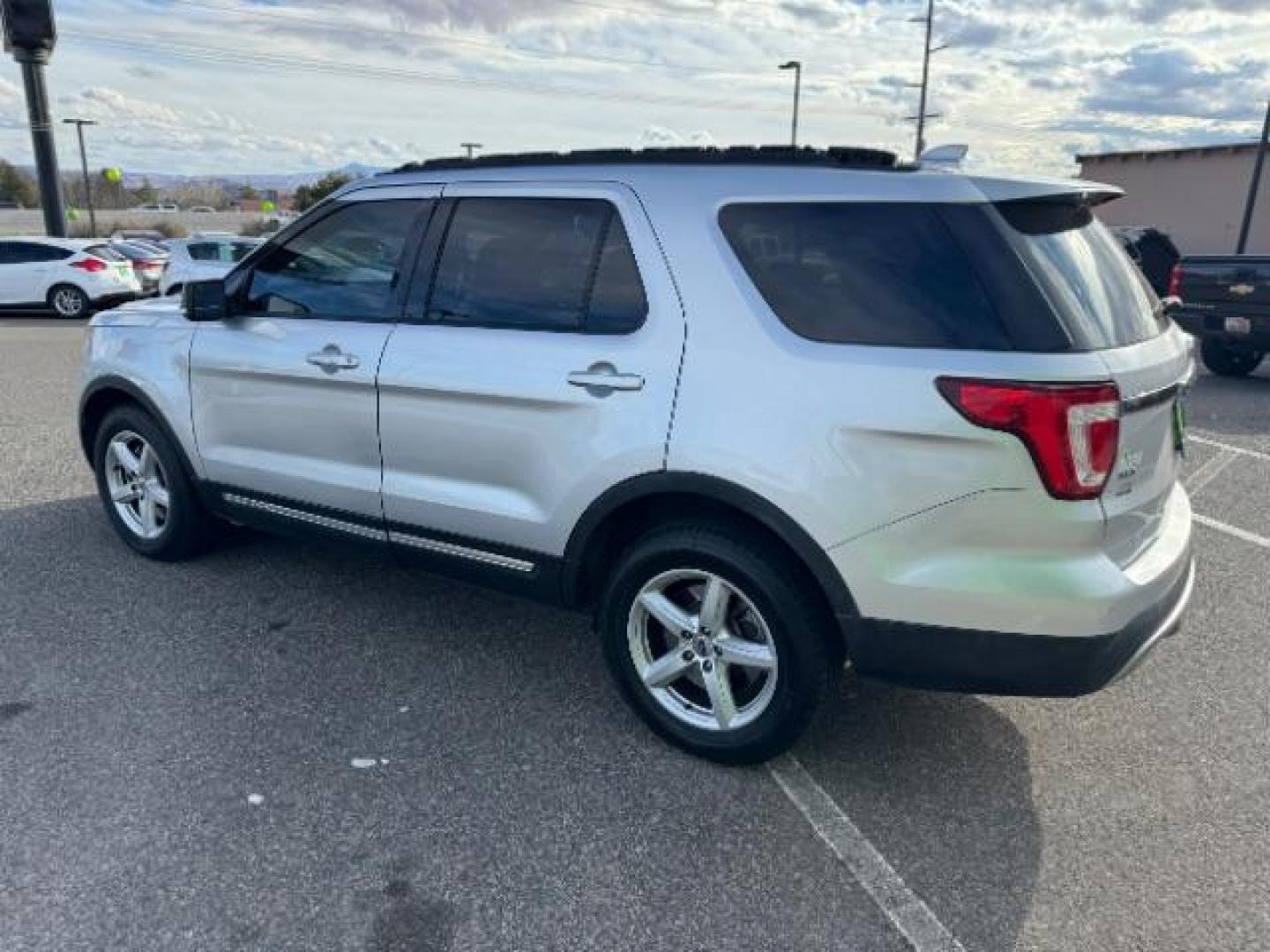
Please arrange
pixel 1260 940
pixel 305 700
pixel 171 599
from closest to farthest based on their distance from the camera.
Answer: pixel 1260 940 → pixel 305 700 → pixel 171 599

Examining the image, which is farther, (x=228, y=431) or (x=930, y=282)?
(x=228, y=431)

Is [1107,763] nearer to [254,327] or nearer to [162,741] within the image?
[162,741]

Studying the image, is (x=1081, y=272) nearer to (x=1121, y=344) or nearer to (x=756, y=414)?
(x=1121, y=344)

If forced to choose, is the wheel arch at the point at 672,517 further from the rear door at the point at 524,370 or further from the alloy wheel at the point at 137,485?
the alloy wheel at the point at 137,485

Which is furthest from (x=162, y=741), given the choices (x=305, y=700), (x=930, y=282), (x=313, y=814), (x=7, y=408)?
(x=7, y=408)

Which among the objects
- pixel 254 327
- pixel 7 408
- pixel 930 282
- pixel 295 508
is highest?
pixel 930 282

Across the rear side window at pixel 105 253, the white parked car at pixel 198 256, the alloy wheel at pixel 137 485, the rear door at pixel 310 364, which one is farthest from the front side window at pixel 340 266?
the rear side window at pixel 105 253

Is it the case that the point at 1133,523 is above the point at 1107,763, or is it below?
above

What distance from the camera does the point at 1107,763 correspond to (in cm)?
311

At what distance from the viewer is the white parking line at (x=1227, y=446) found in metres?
7.30

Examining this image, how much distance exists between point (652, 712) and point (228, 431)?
229 centimetres

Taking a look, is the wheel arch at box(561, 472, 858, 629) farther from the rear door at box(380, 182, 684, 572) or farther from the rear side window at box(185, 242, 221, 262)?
the rear side window at box(185, 242, 221, 262)

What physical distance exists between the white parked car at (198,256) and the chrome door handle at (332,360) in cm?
1342

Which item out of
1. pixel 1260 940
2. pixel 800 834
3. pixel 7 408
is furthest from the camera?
pixel 7 408
